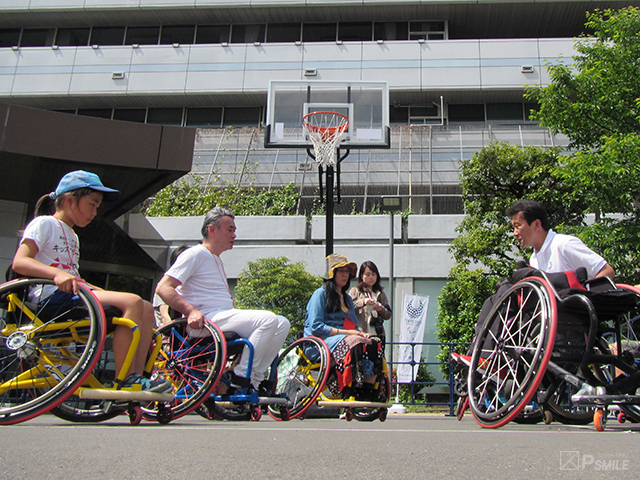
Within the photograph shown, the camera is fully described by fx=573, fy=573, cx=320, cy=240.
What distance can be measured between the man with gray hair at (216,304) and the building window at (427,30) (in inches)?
798

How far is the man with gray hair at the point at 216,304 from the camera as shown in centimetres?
361

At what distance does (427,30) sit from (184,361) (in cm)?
2141

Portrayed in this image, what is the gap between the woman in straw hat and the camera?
4.70 metres

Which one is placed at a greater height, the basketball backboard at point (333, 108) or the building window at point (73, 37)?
the building window at point (73, 37)

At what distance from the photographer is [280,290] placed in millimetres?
12164

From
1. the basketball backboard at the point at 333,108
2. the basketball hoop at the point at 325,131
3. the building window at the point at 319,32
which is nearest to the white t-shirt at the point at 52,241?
the basketball hoop at the point at 325,131

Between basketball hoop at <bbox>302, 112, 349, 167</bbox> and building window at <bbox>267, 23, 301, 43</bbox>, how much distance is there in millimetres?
12847

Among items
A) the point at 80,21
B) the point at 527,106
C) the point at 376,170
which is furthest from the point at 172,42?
the point at 527,106

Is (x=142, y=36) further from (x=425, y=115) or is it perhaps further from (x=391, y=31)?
(x=425, y=115)

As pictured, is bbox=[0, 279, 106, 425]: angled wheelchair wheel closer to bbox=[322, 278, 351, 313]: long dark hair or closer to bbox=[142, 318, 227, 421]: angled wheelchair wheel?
bbox=[142, 318, 227, 421]: angled wheelchair wheel

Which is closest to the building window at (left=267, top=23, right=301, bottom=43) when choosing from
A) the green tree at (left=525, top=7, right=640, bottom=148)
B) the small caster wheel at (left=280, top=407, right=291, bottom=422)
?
the green tree at (left=525, top=7, right=640, bottom=148)

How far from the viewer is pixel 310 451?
1885mm

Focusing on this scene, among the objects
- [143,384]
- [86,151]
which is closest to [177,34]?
[86,151]

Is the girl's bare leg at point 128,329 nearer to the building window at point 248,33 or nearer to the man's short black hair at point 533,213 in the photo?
the man's short black hair at point 533,213
